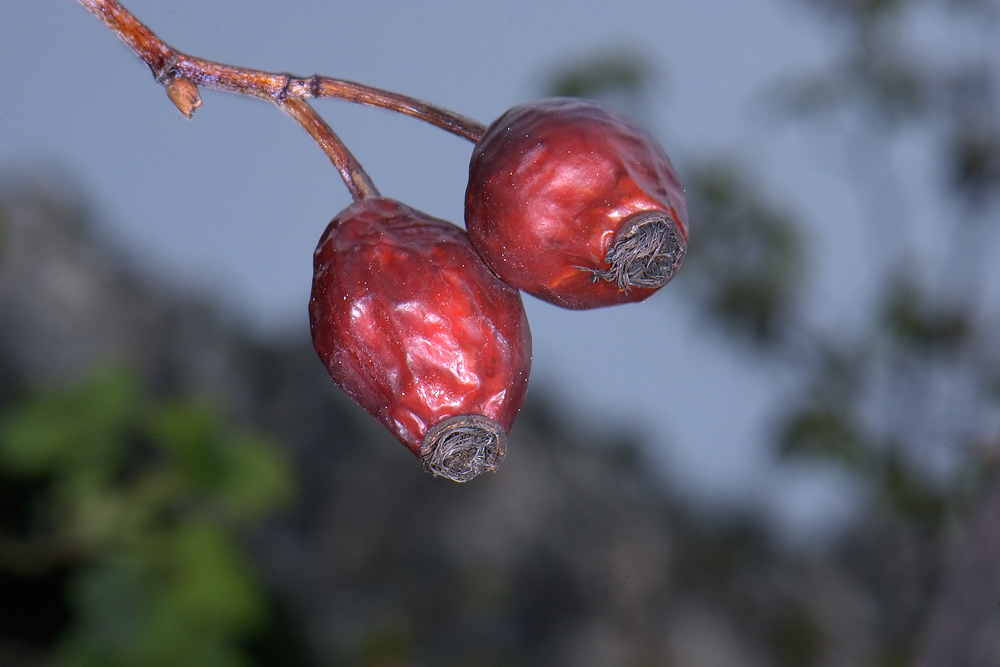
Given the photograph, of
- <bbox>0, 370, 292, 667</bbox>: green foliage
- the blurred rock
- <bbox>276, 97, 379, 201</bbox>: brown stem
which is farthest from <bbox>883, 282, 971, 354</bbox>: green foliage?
<bbox>276, 97, 379, 201</bbox>: brown stem

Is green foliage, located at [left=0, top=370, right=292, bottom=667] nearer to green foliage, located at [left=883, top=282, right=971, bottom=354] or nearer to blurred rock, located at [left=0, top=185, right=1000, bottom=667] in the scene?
blurred rock, located at [left=0, top=185, right=1000, bottom=667]

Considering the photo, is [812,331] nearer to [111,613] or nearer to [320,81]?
[111,613]

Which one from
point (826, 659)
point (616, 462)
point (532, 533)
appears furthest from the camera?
point (616, 462)

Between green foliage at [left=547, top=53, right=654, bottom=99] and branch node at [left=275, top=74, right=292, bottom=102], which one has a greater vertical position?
branch node at [left=275, top=74, right=292, bottom=102]

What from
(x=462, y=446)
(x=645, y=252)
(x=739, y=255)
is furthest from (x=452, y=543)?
(x=645, y=252)

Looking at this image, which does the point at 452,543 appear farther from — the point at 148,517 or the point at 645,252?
the point at 645,252

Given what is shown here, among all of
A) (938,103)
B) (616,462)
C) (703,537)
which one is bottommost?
(703,537)

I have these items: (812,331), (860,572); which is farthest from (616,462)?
(812,331)
